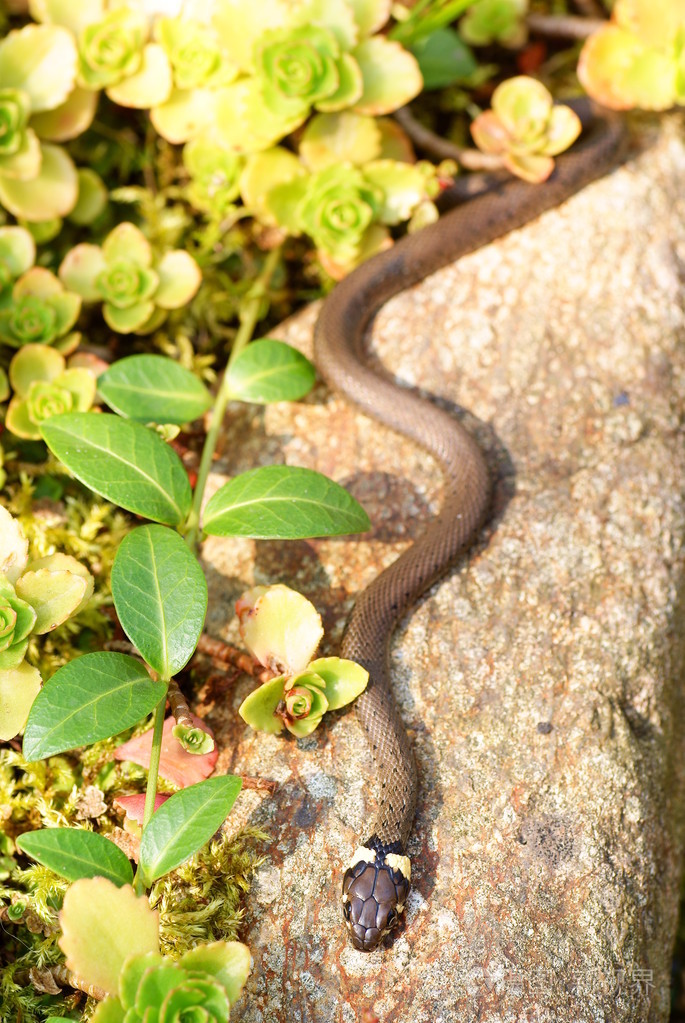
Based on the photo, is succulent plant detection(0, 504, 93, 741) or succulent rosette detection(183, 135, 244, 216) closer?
succulent plant detection(0, 504, 93, 741)

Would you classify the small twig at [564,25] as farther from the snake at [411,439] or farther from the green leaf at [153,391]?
the green leaf at [153,391]

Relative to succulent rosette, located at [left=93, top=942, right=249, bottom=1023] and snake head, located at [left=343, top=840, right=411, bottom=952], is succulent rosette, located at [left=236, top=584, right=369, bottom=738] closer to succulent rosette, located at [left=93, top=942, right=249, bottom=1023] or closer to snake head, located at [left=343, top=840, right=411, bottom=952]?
snake head, located at [left=343, top=840, right=411, bottom=952]

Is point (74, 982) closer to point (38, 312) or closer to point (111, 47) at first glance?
point (38, 312)

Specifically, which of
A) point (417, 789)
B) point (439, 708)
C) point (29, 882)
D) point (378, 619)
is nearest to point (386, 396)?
point (378, 619)

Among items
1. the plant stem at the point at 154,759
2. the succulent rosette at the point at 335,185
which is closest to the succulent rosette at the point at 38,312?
the succulent rosette at the point at 335,185

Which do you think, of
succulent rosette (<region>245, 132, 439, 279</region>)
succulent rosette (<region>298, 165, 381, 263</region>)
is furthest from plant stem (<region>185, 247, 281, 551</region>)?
succulent rosette (<region>298, 165, 381, 263</region>)

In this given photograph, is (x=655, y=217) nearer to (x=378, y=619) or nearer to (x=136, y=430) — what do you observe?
(x=378, y=619)

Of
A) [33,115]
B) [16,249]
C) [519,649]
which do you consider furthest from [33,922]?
[33,115]
